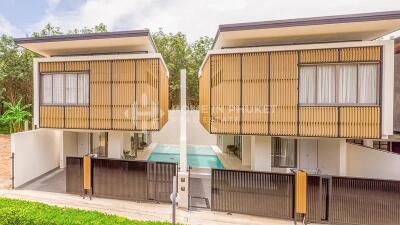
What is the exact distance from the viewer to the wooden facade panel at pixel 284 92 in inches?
364

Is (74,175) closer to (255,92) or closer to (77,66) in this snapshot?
(77,66)

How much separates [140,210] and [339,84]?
30.5 ft

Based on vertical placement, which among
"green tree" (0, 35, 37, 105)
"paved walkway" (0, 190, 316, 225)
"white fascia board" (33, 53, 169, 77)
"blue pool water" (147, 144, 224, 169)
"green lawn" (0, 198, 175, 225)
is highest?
"green tree" (0, 35, 37, 105)

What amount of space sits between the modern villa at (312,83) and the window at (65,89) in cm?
624

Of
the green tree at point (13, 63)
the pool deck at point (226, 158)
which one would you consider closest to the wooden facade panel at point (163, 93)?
the pool deck at point (226, 158)

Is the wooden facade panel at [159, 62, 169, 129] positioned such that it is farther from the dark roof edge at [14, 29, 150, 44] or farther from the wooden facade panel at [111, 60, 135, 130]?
the dark roof edge at [14, 29, 150, 44]

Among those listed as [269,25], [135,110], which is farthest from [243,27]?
[135,110]

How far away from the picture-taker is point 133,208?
29.4ft

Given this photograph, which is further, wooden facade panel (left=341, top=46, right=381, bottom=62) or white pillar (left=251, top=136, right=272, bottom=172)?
white pillar (left=251, top=136, right=272, bottom=172)

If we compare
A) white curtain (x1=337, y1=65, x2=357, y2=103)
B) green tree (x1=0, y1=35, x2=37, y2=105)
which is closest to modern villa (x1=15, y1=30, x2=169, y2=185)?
white curtain (x1=337, y1=65, x2=357, y2=103)

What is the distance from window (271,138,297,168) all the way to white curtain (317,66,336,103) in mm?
3235

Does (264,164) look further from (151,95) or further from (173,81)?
(173,81)

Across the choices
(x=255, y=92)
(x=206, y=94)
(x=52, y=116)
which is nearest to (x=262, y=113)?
(x=255, y=92)

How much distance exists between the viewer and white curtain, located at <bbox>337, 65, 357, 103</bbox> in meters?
8.95
